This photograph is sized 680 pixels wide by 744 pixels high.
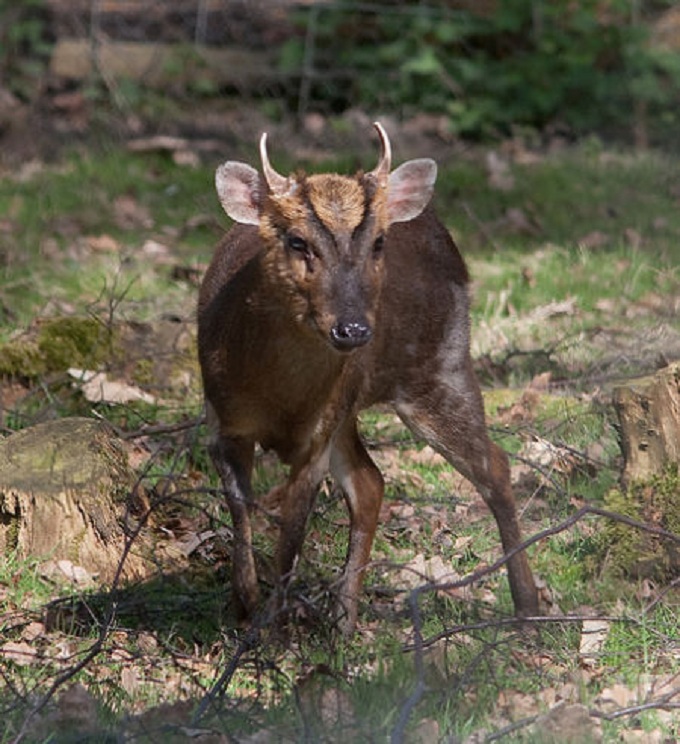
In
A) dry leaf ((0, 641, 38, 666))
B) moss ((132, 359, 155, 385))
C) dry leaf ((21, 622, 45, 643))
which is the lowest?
moss ((132, 359, 155, 385))

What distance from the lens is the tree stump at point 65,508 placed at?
6172 millimetres

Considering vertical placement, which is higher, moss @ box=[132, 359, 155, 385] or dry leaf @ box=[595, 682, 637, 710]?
dry leaf @ box=[595, 682, 637, 710]

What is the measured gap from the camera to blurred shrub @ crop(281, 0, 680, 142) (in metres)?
12.9

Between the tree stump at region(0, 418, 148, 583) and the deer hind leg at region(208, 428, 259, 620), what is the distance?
380 millimetres

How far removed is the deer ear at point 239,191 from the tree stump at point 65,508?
1108 mm

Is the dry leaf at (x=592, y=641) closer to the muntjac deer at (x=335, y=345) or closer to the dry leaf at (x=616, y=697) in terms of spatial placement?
the dry leaf at (x=616, y=697)

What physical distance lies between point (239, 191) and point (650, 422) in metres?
1.77

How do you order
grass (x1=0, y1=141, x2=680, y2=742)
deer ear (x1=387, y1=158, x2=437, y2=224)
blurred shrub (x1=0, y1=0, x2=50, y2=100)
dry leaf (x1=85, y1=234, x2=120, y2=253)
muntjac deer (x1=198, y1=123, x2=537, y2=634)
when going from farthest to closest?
blurred shrub (x1=0, y1=0, x2=50, y2=100) < dry leaf (x1=85, y1=234, x2=120, y2=253) < deer ear (x1=387, y1=158, x2=437, y2=224) < muntjac deer (x1=198, y1=123, x2=537, y2=634) < grass (x1=0, y1=141, x2=680, y2=742)

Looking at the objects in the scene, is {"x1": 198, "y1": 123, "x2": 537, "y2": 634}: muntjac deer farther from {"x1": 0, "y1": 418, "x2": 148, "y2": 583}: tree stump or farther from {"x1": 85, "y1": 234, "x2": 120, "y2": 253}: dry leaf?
{"x1": 85, "y1": 234, "x2": 120, "y2": 253}: dry leaf

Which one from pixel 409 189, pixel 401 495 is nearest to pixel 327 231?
pixel 409 189

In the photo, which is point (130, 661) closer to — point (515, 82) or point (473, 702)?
point (473, 702)

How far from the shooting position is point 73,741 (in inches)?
181

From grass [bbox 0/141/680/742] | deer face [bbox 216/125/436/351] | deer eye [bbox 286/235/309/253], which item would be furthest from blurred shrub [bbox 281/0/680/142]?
deer eye [bbox 286/235/309/253]

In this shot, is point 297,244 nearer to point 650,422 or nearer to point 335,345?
point 335,345
